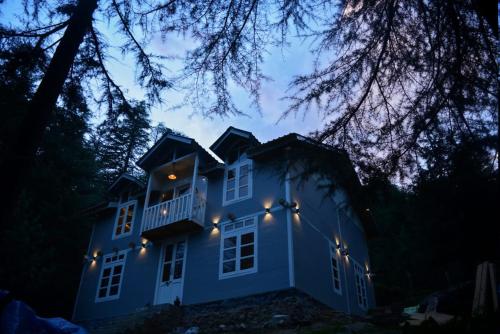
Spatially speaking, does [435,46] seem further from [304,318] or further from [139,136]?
[139,136]

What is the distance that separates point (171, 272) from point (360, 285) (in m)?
8.44

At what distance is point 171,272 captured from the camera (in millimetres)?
15414

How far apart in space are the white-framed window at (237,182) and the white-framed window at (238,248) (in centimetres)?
107

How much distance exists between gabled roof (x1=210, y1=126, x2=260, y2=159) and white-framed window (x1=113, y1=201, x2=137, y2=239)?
498 centimetres

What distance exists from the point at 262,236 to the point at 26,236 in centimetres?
878

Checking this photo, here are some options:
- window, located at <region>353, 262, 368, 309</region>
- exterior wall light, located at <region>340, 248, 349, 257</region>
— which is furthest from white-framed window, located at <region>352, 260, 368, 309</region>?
exterior wall light, located at <region>340, 248, 349, 257</region>

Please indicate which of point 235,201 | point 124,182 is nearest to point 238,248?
point 235,201

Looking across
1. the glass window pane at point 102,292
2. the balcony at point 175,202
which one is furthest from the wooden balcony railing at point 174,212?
the glass window pane at point 102,292

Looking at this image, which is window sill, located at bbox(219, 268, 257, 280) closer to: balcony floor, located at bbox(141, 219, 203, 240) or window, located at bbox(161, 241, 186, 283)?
window, located at bbox(161, 241, 186, 283)

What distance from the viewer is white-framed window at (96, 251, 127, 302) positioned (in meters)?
16.8

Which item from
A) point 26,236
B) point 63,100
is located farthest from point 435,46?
point 26,236

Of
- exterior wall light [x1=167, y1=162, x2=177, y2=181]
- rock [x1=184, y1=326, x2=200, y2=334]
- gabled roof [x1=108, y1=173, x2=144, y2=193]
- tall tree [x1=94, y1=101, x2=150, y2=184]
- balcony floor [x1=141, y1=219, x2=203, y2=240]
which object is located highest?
tall tree [x1=94, y1=101, x2=150, y2=184]

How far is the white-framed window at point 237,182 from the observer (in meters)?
15.2

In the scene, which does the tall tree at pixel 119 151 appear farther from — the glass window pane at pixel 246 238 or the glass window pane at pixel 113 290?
the glass window pane at pixel 246 238
